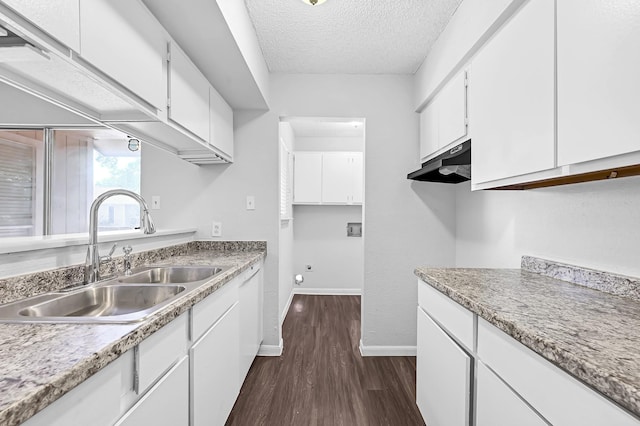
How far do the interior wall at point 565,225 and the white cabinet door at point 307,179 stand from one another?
2495mm

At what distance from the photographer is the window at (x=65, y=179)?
2.49m

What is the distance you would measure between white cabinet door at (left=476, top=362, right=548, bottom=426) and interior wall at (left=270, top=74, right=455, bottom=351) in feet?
5.20

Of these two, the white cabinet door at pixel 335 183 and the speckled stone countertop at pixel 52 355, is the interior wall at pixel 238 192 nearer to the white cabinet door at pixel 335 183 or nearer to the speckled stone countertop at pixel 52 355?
the speckled stone countertop at pixel 52 355

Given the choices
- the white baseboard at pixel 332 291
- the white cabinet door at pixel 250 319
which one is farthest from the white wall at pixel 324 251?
the white cabinet door at pixel 250 319

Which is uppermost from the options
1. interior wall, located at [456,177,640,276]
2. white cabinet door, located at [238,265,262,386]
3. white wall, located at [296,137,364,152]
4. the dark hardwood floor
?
white wall, located at [296,137,364,152]

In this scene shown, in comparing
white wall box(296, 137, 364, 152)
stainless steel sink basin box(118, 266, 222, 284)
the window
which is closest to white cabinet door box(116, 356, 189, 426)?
stainless steel sink basin box(118, 266, 222, 284)

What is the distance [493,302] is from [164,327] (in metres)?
1.11

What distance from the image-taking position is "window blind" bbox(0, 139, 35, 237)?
243cm

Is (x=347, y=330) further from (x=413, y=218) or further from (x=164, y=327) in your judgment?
(x=164, y=327)

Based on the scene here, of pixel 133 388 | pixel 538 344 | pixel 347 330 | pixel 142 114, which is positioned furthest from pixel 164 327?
pixel 347 330

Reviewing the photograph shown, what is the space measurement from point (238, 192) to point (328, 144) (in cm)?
243

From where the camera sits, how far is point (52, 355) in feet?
2.12

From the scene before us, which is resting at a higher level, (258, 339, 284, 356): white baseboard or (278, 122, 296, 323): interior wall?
(278, 122, 296, 323): interior wall

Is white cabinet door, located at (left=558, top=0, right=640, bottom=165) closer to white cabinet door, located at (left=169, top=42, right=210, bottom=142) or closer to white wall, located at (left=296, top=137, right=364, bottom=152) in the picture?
white cabinet door, located at (left=169, top=42, right=210, bottom=142)
